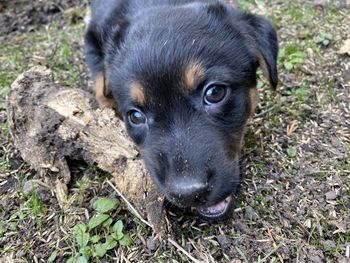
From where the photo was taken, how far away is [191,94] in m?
2.60

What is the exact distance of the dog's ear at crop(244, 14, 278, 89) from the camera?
118 inches

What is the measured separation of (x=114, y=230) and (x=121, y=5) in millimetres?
2019

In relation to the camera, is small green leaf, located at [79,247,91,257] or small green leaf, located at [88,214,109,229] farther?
small green leaf, located at [88,214,109,229]

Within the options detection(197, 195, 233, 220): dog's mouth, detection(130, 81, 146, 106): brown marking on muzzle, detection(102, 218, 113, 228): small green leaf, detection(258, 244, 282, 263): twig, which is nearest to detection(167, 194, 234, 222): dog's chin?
detection(197, 195, 233, 220): dog's mouth

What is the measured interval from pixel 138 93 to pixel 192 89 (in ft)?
1.09

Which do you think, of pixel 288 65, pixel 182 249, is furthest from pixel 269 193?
pixel 288 65

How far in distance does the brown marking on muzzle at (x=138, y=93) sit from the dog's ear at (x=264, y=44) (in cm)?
82

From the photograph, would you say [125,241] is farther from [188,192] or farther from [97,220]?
[188,192]

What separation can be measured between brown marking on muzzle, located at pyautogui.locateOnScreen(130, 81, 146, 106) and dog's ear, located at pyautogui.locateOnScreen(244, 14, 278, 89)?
0.82 m

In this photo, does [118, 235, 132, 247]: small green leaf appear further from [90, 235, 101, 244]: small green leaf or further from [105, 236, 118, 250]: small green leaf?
[90, 235, 101, 244]: small green leaf

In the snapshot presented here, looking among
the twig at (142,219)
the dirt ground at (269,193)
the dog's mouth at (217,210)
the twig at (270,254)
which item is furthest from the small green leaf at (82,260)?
the twig at (270,254)

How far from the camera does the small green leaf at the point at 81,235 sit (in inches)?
110

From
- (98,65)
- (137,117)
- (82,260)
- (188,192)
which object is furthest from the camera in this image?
(98,65)

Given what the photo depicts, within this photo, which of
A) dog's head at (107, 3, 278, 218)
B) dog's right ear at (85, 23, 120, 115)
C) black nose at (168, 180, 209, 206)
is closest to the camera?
black nose at (168, 180, 209, 206)
